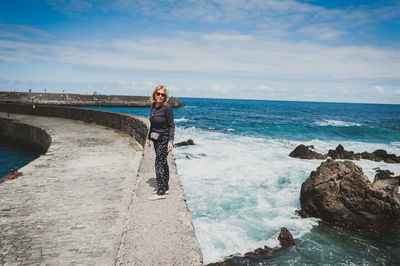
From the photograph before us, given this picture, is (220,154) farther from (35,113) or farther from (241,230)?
(35,113)

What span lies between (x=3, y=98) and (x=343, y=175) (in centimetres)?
5504

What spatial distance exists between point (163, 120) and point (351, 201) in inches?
227

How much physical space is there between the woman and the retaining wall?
444 centimetres

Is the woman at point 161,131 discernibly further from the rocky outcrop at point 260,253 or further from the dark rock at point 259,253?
the dark rock at point 259,253

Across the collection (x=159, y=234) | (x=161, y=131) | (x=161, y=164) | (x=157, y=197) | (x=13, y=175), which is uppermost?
(x=161, y=131)

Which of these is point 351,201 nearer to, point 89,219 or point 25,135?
point 89,219

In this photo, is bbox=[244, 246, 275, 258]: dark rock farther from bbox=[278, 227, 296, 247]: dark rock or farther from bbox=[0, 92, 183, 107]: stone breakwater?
bbox=[0, 92, 183, 107]: stone breakwater

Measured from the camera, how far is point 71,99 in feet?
162

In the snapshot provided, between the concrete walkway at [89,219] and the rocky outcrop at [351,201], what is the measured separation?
14.5 feet

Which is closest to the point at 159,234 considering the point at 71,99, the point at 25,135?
the point at 25,135

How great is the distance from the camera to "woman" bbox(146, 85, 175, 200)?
3309 millimetres

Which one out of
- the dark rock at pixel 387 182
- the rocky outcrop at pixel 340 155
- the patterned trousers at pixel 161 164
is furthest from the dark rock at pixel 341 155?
the patterned trousers at pixel 161 164

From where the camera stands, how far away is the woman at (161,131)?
331 cm

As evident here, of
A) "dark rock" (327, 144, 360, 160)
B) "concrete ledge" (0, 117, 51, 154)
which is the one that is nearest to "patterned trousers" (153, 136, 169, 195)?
"concrete ledge" (0, 117, 51, 154)
